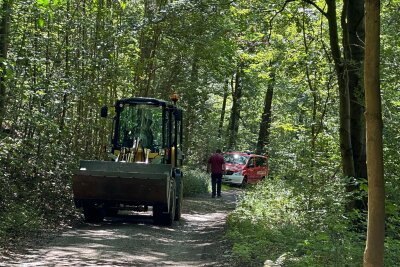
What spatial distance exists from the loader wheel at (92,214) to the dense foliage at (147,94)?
0.67 meters

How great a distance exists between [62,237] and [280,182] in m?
9.32

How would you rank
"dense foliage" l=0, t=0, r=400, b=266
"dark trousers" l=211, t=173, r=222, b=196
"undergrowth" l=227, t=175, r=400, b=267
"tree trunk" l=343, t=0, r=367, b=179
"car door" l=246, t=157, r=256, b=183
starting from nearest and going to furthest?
"undergrowth" l=227, t=175, r=400, b=267
"dense foliage" l=0, t=0, r=400, b=266
"tree trunk" l=343, t=0, r=367, b=179
"dark trousers" l=211, t=173, r=222, b=196
"car door" l=246, t=157, r=256, b=183

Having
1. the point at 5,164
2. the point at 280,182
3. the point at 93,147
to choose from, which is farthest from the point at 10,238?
the point at 280,182

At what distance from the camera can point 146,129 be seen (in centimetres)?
1529

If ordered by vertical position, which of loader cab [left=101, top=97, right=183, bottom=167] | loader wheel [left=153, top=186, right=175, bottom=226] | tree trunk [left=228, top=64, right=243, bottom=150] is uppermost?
tree trunk [left=228, top=64, right=243, bottom=150]

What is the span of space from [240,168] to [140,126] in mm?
18411

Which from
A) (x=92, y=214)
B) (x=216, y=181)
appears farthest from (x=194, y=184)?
(x=92, y=214)

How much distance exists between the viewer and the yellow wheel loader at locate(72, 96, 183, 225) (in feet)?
42.3

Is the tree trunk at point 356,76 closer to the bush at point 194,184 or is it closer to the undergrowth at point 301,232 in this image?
the undergrowth at point 301,232

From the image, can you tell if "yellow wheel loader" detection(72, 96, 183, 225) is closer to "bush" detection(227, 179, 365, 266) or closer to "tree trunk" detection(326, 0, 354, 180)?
"bush" detection(227, 179, 365, 266)

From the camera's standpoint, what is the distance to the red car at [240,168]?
33312 millimetres

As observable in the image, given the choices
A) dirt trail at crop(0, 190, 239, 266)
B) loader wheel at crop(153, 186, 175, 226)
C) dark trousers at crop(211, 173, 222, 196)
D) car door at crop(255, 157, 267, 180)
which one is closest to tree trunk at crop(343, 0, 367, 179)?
dirt trail at crop(0, 190, 239, 266)

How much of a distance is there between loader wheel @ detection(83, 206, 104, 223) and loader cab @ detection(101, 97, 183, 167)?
167cm

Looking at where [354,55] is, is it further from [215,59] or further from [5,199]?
[215,59]
